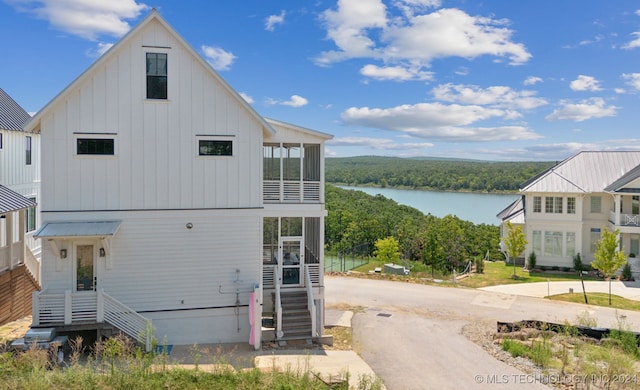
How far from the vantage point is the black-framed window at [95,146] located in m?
12.9

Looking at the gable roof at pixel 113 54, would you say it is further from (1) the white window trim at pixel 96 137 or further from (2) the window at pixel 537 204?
(2) the window at pixel 537 204

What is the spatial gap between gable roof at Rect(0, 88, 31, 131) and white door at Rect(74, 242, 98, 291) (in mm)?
6914

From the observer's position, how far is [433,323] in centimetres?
1634

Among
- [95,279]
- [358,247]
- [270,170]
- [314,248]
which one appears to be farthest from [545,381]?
[358,247]

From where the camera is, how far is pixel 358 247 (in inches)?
1544

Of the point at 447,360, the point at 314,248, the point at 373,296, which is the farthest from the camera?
the point at 373,296

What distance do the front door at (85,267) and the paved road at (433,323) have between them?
795cm

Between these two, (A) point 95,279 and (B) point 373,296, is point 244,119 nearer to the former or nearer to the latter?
(A) point 95,279

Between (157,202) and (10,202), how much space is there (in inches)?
215

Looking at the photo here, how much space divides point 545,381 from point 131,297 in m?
11.2

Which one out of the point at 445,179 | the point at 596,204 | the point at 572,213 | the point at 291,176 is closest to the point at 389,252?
the point at 572,213

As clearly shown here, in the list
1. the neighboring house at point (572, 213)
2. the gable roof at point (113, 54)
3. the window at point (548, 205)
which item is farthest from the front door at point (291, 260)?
the window at point (548, 205)

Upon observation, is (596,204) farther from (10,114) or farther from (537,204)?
(10,114)

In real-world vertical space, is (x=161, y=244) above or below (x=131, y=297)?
above
